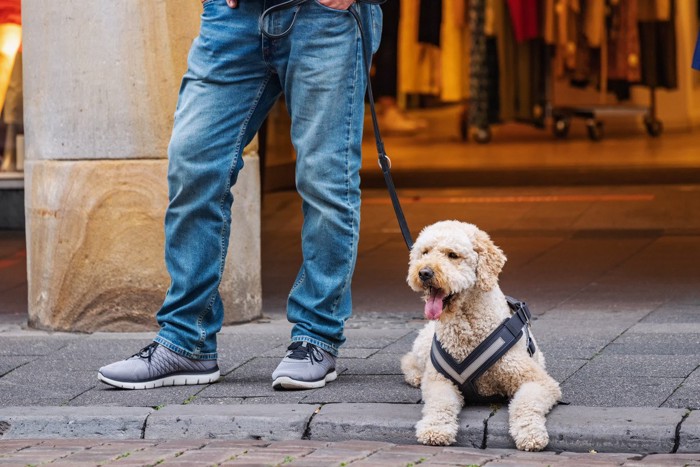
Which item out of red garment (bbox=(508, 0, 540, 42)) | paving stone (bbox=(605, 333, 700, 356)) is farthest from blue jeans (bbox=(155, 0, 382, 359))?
red garment (bbox=(508, 0, 540, 42))

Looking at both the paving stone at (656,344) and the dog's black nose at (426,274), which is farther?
the paving stone at (656,344)

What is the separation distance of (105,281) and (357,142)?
169 centimetres

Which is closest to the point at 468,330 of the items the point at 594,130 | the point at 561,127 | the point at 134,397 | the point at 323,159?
the point at 323,159

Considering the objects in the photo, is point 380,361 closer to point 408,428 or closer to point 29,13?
point 408,428

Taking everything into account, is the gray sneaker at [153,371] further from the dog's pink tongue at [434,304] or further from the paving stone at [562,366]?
the paving stone at [562,366]

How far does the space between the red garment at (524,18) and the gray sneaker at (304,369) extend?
10683mm

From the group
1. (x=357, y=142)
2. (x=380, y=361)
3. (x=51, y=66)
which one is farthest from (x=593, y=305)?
(x=51, y=66)

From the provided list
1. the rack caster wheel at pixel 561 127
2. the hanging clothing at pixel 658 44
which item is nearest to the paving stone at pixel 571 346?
the hanging clothing at pixel 658 44

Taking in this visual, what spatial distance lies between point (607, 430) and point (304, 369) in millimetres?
1097

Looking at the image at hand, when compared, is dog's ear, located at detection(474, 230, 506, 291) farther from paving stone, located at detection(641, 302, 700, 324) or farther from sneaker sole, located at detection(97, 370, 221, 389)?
paving stone, located at detection(641, 302, 700, 324)

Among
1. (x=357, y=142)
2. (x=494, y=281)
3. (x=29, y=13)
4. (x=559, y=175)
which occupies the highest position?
(x=29, y=13)

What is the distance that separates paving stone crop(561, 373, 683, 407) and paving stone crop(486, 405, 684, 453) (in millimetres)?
142

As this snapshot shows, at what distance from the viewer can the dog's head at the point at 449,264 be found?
412cm

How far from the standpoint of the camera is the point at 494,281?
424 cm
